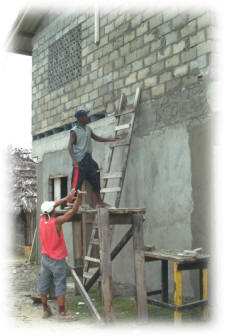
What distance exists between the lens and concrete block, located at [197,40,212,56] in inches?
243

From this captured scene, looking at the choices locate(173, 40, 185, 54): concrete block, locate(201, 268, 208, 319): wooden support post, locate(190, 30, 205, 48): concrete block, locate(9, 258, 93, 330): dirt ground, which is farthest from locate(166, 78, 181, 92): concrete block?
locate(9, 258, 93, 330): dirt ground

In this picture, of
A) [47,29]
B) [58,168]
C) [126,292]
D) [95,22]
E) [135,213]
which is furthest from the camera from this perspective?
[47,29]

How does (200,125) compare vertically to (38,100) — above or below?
below

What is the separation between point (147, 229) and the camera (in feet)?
23.5

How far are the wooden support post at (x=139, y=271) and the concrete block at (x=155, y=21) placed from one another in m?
3.54

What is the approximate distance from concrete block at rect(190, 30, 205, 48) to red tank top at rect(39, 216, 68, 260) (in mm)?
3416

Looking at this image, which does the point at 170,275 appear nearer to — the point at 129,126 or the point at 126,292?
the point at 126,292

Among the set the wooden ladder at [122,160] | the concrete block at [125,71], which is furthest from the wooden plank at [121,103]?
the concrete block at [125,71]

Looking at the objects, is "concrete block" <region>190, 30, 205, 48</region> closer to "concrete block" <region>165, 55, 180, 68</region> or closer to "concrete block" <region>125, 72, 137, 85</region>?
"concrete block" <region>165, 55, 180, 68</region>

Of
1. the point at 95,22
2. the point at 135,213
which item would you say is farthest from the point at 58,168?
the point at 135,213

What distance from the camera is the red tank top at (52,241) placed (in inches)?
228

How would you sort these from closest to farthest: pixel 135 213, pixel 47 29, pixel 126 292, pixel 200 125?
pixel 135 213, pixel 200 125, pixel 126 292, pixel 47 29

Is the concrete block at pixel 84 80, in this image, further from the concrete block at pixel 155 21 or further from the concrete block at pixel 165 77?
the concrete block at pixel 165 77

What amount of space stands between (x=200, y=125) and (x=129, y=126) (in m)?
1.51
